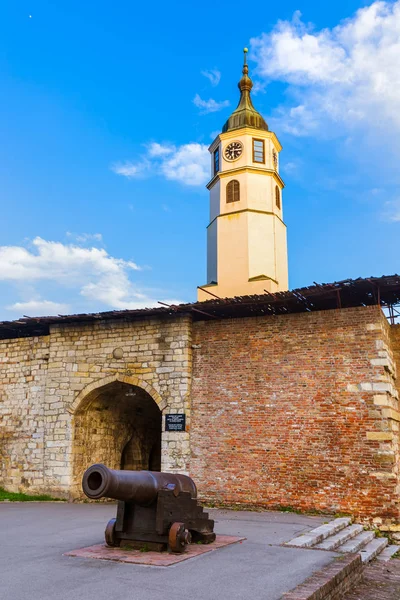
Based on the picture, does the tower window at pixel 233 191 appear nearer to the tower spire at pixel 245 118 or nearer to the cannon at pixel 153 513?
the tower spire at pixel 245 118

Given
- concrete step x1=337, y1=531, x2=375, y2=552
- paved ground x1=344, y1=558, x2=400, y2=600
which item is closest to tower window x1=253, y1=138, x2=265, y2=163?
concrete step x1=337, y1=531, x2=375, y2=552

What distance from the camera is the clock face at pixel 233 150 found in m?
21.5

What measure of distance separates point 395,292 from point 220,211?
10.8 metres

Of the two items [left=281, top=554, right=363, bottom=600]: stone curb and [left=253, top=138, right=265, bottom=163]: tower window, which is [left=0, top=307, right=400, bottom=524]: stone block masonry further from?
[left=253, top=138, right=265, bottom=163]: tower window

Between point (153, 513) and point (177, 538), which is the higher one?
point (153, 513)

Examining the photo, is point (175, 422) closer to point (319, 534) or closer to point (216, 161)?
point (319, 534)

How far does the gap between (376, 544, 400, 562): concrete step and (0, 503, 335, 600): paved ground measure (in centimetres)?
139

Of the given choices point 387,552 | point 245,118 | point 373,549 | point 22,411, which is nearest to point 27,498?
point 22,411

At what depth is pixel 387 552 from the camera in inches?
352

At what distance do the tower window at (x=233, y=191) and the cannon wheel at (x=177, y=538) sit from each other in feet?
53.5

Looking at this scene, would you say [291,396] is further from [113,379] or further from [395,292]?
[113,379]

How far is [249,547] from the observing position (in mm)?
6996

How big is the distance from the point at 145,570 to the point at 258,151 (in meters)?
18.6

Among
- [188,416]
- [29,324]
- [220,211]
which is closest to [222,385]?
[188,416]
